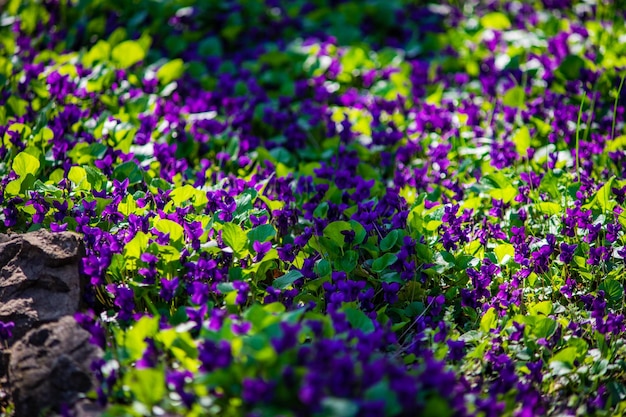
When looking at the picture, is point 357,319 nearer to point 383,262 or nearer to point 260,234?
point 383,262

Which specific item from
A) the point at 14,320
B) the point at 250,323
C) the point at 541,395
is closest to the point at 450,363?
the point at 541,395

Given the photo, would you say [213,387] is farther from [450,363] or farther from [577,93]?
[577,93]

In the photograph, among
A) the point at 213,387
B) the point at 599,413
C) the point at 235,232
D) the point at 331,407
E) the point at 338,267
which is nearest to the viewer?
the point at 331,407

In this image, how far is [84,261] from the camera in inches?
116

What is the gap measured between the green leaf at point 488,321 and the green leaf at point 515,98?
228cm

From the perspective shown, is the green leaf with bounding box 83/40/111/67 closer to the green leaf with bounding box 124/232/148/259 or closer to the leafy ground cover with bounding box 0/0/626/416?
the leafy ground cover with bounding box 0/0/626/416

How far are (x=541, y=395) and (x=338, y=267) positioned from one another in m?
1.03

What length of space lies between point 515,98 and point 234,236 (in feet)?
8.68

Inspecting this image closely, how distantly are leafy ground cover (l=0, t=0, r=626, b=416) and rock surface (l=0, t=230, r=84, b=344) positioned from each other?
102 mm

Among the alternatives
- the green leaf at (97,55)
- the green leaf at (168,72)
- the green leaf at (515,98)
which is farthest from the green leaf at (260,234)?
the green leaf at (97,55)

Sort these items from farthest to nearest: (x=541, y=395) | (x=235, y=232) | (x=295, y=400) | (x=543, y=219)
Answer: (x=543, y=219) → (x=235, y=232) → (x=541, y=395) → (x=295, y=400)

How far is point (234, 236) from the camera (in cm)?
311

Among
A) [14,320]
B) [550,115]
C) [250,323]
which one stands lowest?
[550,115]

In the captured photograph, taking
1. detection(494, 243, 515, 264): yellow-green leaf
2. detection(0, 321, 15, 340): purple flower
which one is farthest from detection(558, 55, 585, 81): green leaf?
detection(0, 321, 15, 340): purple flower
